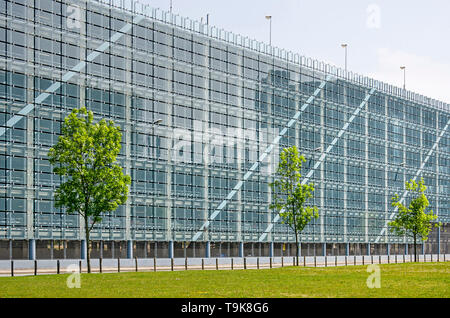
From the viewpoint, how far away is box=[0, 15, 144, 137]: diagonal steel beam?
6297 cm

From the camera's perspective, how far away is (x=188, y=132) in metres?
78.6

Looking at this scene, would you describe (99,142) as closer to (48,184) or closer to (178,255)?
(48,184)

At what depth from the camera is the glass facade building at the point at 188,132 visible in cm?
6450

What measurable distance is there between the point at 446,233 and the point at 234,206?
5072 centimetres

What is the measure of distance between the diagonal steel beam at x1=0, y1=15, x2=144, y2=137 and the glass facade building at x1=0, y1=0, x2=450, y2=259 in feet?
0.40

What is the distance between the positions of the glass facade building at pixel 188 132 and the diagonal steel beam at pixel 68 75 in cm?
12

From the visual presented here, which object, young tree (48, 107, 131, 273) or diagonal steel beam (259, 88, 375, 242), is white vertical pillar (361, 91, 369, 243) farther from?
young tree (48, 107, 131, 273)

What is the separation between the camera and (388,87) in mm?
107375

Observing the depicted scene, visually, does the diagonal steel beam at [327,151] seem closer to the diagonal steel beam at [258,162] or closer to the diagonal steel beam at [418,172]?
the diagonal steel beam at [258,162]

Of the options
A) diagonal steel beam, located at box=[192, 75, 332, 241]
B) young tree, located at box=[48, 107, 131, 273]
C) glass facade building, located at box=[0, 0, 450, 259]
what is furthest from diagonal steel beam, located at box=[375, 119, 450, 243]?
young tree, located at box=[48, 107, 131, 273]

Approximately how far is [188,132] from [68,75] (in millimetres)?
16250

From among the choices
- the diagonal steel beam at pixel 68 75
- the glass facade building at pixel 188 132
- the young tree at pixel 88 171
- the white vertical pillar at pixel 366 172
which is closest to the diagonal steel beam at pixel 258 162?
the glass facade building at pixel 188 132

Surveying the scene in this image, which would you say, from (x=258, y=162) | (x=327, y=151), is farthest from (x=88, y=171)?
(x=327, y=151)
